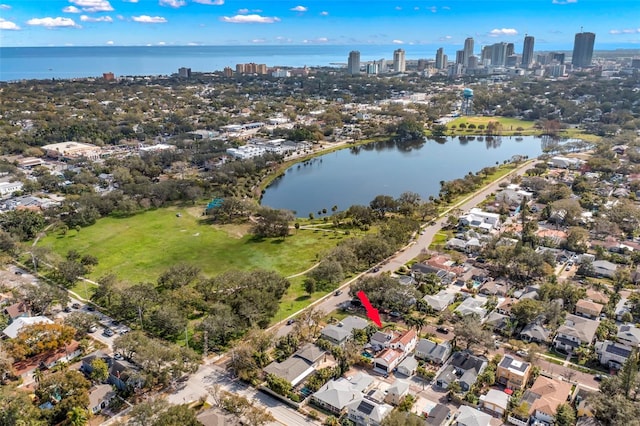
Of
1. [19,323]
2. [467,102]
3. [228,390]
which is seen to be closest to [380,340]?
[228,390]

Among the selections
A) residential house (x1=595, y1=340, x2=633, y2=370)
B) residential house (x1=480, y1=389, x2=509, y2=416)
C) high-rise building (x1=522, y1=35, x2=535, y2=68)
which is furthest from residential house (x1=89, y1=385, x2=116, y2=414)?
high-rise building (x1=522, y1=35, x2=535, y2=68)

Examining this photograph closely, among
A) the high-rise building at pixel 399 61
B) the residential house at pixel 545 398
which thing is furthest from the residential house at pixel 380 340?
the high-rise building at pixel 399 61

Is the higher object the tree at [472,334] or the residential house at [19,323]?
the tree at [472,334]

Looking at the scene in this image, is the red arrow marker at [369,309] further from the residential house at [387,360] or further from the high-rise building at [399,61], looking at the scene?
the high-rise building at [399,61]

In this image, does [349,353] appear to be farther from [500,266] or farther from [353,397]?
[500,266]

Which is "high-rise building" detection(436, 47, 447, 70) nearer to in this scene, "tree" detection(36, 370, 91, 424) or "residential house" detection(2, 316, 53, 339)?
"residential house" detection(2, 316, 53, 339)

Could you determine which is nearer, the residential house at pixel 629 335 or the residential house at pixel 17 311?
the residential house at pixel 629 335
